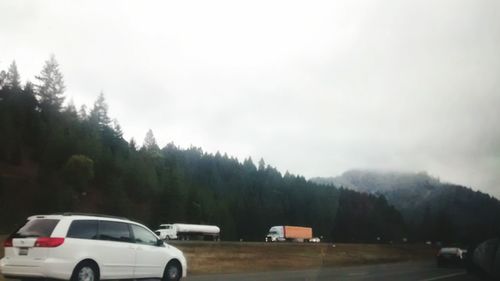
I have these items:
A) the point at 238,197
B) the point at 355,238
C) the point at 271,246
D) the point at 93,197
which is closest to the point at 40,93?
the point at 93,197

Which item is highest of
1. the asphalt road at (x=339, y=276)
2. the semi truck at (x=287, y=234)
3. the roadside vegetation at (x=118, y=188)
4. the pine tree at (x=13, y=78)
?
the pine tree at (x=13, y=78)

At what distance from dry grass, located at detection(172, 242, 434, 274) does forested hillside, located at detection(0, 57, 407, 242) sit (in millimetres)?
19500

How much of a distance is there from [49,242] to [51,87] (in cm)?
10463

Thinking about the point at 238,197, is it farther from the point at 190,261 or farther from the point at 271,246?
the point at 190,261

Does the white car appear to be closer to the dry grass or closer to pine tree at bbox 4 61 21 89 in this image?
the dry grass

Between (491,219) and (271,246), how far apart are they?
23.6 meters

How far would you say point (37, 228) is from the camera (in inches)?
570

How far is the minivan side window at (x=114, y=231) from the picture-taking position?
49.9ft

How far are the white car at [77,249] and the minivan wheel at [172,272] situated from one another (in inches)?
33.5

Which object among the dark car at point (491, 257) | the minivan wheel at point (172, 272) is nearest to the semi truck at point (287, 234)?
the dark car at point (491, 257)

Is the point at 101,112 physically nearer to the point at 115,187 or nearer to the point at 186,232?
the point at 115,187

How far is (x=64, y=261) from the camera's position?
45.8 ft

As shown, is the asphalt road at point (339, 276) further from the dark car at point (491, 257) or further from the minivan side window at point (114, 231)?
the minivan side window at point (114, 231)

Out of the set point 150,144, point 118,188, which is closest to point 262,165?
point 150,144
